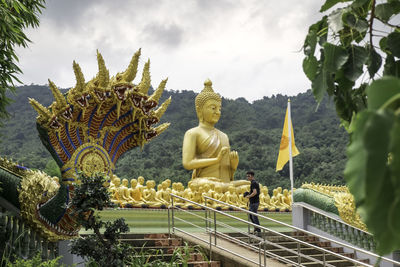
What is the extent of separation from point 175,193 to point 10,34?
5364 millimetres

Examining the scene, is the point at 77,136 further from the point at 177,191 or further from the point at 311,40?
the point at 311,40

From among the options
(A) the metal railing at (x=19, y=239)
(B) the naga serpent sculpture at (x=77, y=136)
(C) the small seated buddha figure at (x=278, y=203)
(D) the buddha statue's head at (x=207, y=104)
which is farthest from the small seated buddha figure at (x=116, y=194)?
(C) the small seated buddha figure at (x=278, y=203)

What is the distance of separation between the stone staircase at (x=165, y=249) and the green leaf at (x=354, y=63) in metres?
6.48

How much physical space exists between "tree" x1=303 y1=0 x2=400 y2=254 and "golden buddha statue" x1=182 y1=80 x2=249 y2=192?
38.6ft

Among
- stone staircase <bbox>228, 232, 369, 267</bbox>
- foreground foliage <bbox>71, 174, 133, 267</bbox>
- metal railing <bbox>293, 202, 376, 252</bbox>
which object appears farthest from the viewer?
metal railing <bbox>293, 202, 376, 252</bbox>

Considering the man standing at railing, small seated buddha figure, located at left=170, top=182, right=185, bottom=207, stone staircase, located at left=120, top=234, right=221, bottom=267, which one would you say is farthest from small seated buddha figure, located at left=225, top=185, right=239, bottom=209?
stone staircase, located at left=120, top=234, right=221, bottom=267

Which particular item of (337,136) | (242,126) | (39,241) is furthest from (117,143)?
(242,126)

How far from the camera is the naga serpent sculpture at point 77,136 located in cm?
746

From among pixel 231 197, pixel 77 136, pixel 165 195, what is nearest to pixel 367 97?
pixel 77 136

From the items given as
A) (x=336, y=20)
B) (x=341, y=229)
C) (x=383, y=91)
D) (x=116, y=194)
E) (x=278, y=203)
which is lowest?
(x=383, y=91)

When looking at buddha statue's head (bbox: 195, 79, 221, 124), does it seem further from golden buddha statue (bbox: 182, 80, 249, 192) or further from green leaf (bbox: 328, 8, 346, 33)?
green leaf (bbox: 328, 8, 346, 33)

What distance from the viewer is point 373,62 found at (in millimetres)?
2014

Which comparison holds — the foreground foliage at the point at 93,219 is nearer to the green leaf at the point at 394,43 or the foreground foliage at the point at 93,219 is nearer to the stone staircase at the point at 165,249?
the stone staircase at the point at 165,249

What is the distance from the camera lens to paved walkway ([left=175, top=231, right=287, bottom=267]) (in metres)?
8.51
